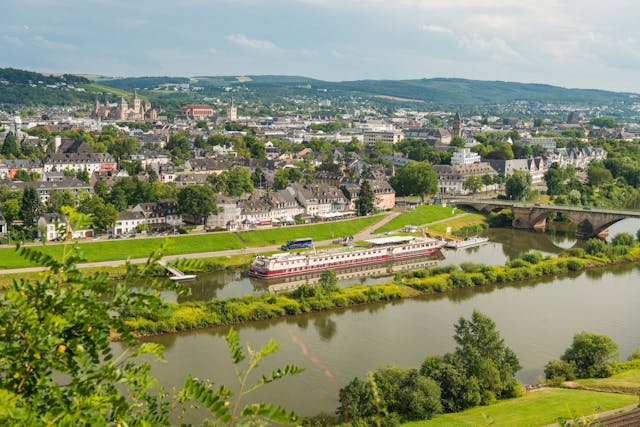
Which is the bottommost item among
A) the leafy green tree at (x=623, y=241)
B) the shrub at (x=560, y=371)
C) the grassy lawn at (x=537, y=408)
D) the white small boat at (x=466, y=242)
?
the white small boat at (x=466, y=242)

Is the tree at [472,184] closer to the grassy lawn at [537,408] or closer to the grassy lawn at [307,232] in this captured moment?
the grassy lawn at [307,232]

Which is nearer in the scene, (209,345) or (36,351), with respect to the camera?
(36,351)

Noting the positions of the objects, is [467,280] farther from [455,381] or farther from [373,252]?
[455,381]

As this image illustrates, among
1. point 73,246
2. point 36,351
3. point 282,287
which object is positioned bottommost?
point 282,287

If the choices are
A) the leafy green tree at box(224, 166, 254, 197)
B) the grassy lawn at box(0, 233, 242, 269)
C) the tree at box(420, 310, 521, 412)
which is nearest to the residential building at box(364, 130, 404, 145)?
the leafy green tree at box(224, 166, 254, 197)

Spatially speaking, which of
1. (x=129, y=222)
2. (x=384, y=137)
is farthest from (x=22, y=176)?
(x=384, y=137)

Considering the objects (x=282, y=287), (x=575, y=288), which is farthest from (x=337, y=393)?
(x=575, y=288)

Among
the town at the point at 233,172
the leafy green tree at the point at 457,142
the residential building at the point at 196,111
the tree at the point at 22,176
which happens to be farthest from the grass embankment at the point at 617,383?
the residential building at the point at 196,111
